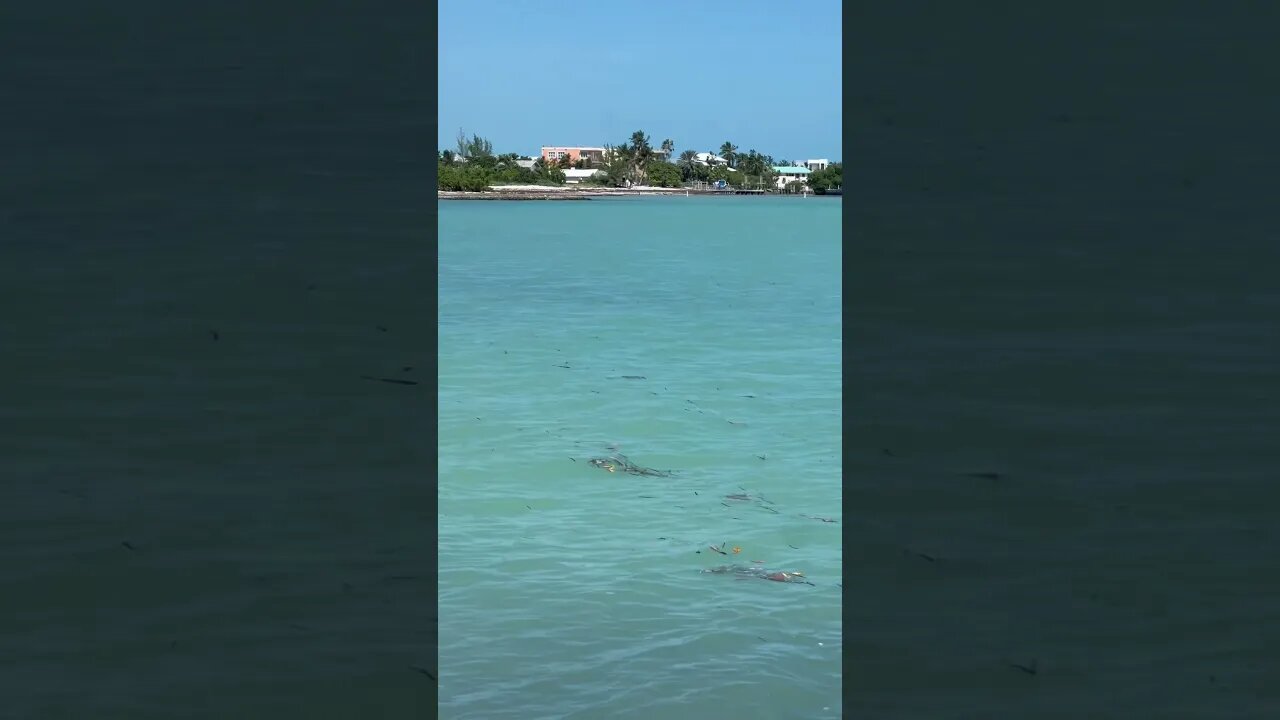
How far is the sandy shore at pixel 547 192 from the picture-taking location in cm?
9225

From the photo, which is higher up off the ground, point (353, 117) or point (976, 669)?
point (353, 117)

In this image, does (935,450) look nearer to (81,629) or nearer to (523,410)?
(81,629)

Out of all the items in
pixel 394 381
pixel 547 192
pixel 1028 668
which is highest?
pixel 547 192

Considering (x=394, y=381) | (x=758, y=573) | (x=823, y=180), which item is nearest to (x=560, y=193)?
(x=823, y=180)

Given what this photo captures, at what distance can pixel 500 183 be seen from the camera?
9856 cm

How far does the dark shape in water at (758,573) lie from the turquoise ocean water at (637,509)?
0.24ft

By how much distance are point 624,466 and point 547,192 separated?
3670 inches

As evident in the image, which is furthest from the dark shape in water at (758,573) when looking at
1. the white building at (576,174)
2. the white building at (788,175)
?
the white building at (788,175)

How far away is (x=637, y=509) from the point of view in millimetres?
8383

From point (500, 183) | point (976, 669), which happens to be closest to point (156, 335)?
point (976, 669)

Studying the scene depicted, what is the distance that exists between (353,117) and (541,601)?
168 inches

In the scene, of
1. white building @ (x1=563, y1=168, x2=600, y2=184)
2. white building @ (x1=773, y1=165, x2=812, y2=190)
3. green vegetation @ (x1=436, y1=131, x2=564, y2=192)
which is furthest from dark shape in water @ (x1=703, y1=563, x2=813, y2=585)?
white building @ (x1=773, y1=165, x2=812, y2=190)

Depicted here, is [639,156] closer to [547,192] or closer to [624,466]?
[547,192]

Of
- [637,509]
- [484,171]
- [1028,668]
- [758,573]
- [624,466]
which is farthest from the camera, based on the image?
[484,171]
